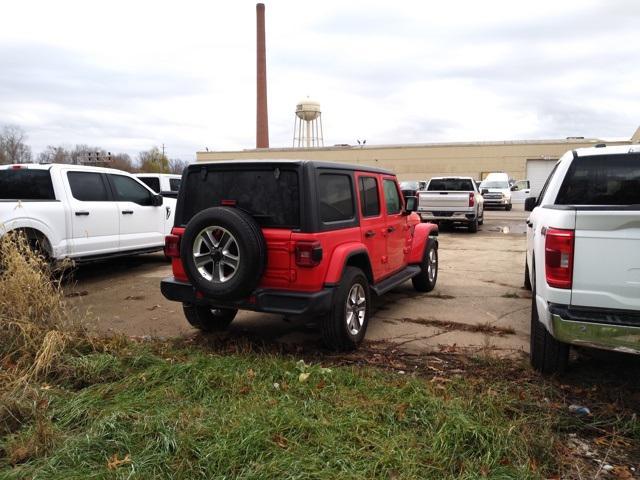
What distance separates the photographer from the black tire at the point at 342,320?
4.55 m

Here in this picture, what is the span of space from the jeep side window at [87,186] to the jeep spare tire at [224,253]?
4247 millimetres

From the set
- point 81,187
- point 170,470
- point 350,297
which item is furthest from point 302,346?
point 81,187

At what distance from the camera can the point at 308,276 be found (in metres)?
4.40

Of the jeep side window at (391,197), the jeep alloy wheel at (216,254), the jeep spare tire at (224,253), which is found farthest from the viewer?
the jeep side window at (391,197)

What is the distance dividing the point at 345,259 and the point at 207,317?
1766mm

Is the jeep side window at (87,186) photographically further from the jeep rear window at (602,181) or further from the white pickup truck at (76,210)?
the jeep rear window at (602,181)

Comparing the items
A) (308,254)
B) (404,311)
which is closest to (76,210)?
Result: (308,254)

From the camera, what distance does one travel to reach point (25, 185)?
7.55 meters

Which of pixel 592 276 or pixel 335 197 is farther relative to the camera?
pixel 335 197

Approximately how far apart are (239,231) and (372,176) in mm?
2084

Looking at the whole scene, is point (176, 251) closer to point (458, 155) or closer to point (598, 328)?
point (598, 328)

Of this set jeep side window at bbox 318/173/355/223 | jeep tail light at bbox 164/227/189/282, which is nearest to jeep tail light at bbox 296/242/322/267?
jeep side window at bbox 318/173/355/223

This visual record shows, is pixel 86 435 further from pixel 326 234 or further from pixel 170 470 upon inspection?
pixel 326 234

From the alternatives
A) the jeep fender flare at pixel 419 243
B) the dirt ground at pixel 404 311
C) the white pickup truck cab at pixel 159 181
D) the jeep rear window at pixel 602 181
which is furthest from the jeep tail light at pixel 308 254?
the white pickup truck cab at pixel 159 181
